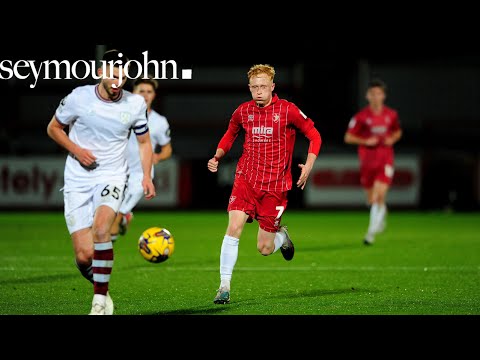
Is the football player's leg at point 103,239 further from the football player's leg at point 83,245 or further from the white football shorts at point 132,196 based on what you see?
the white football shorts at point 132,196

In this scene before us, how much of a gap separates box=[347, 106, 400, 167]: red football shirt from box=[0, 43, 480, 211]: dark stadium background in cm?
1176

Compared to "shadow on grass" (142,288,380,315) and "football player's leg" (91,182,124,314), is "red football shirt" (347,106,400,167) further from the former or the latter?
"football player's leg" (91,182,124,314)

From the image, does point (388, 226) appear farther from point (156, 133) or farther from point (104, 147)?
point (104, 147)

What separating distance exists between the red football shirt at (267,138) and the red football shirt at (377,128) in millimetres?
6719

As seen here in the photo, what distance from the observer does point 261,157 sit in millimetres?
8719

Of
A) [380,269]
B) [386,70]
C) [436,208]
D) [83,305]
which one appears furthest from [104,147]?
[386,70]

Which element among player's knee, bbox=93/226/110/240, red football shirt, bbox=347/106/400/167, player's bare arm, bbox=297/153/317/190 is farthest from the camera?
red football shirt, bbox=347/106/400/167

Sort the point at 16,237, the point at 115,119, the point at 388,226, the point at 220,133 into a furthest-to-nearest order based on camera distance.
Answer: the point at 220,133, the point at 388,226, the point at 16,237, the point at 115,119

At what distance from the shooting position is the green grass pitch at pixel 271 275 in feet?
26.5

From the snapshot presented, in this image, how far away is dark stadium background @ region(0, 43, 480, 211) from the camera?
96.1 ft

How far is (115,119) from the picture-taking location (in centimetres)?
782

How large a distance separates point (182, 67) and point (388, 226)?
43.9ft

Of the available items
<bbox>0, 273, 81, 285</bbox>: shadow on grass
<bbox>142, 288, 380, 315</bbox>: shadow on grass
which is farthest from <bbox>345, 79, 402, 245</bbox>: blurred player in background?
<bbox>142, 288, 380, 315</bbox>: shadow on grass

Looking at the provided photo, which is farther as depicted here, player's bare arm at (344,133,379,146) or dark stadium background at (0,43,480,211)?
dark stadium background at (0,43,480,211)
